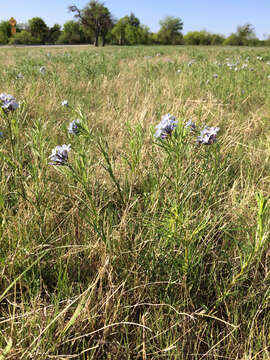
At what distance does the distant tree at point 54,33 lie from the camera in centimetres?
8525

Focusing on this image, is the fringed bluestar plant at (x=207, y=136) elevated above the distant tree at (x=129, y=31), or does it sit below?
below

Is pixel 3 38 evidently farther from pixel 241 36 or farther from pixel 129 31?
pixel 241 36

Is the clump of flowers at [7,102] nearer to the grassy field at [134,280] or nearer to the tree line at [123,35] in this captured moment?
the grassy field at [134,280]

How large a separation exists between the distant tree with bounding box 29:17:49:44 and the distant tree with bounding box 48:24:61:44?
1.18m

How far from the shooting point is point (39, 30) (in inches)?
3317

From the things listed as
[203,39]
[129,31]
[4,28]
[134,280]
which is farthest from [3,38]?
[134,280]

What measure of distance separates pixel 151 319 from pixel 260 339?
443mm

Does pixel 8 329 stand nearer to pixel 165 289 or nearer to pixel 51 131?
pixel 165 289

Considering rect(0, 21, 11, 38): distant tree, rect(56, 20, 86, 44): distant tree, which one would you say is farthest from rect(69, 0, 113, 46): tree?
rect(0, 21, 11, 38): distant tree

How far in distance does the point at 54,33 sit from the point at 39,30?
14.4ft

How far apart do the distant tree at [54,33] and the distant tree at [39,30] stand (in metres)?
1.18

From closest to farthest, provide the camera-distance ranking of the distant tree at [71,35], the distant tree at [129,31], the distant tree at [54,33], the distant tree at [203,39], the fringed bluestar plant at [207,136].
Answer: the fringed bluestar plant at [207,136] < the distant tree at [129,31] < the distant tree at [203,39] < the distant tree at [71,35] < the distant tree at [54,33]

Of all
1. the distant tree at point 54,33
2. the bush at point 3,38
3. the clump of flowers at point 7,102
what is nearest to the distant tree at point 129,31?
the distant tree at point 54,33

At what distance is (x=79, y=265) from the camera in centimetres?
142
